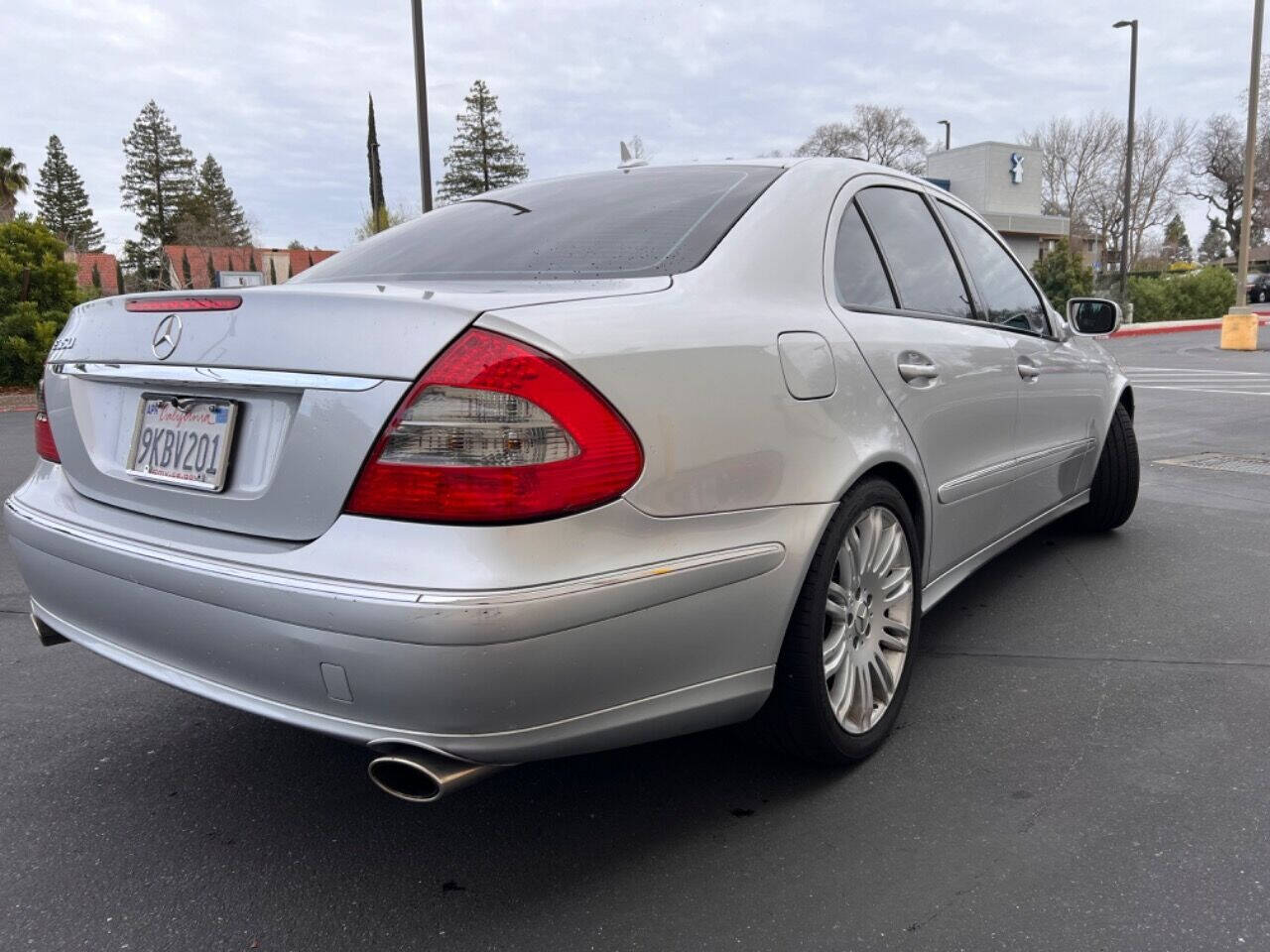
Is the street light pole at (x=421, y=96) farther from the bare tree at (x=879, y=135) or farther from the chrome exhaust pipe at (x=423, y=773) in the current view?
the bare tree at (x=879, y=135)

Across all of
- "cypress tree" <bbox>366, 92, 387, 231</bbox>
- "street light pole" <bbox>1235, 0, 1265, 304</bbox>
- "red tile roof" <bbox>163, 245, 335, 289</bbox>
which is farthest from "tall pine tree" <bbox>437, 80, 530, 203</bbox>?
"street light pole" <bbox>1235, 0, 1265, 304</bbox>

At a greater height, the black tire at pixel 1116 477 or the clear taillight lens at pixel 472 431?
the clear taillight lens at pixel 472 431

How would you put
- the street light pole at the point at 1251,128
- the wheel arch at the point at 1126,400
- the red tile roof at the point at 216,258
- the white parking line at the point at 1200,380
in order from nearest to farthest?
the wheel arch at the point at 1126,400
the white parking line at the point at 1200,380
the street light pole at the point at 1251,128
the red tile roof at the point at 216,258

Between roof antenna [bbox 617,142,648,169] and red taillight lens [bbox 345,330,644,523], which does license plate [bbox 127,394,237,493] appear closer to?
red taillight lens [bbox 345,330,644,523]

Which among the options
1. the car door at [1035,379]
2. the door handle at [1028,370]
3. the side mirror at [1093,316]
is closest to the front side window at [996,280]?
the car door at [1035,379]

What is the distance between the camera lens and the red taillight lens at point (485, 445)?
5.60 ft

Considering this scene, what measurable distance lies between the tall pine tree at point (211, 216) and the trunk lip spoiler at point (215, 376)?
225 feet

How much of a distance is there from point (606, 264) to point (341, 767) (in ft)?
4.75

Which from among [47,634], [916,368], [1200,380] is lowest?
[1200,380]

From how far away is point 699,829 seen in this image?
7.40 feet

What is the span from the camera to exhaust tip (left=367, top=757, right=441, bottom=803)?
Result: 174 cm

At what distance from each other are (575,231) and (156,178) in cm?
8103

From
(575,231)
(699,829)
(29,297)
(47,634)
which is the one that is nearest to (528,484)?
(699,829)

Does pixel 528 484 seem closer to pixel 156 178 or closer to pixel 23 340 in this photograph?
pixel 23 340
